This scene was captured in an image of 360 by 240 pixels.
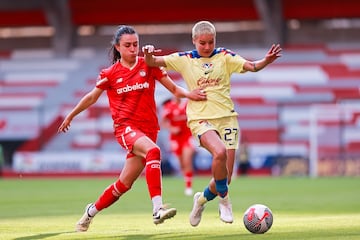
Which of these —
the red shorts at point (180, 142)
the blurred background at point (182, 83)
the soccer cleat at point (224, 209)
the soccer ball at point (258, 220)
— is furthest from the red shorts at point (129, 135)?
the blurred background at point (182, 83)

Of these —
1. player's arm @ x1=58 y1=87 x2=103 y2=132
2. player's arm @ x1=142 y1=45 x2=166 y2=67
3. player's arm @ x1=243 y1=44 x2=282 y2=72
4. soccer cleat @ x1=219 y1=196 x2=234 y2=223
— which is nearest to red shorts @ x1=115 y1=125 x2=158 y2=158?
player's arm @ x1=58 y1=87 x2=103 y2=132

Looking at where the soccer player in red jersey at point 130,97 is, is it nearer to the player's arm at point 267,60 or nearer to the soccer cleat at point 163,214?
the player's arm at point 267,60

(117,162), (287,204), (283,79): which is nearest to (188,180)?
(287,204)

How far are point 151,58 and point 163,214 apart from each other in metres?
1.80

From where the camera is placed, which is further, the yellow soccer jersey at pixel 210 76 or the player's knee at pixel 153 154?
the yellow soccer jersey at pixel 210 76

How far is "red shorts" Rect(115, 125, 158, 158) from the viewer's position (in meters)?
10.4

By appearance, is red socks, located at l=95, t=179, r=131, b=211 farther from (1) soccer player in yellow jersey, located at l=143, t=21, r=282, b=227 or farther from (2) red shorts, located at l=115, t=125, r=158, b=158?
(1) soccer player in yellow jersey, located at l=143, t=21, r=282, b=227

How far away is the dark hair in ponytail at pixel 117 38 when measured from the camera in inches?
417

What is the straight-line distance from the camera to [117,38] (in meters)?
10.6

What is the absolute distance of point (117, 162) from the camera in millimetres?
33812

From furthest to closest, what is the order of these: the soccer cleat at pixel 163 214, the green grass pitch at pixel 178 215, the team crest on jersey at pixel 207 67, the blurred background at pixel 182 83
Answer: the blurred background at pixel 182 83, the team crest on jersey at pixel 207 67, the green grass pitch at pixel 178 215, the soccer cleat at pixel 163 214

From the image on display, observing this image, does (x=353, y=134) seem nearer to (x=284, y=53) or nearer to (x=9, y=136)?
(x=284, y=53)

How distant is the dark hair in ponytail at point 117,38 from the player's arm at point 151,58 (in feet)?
0.99

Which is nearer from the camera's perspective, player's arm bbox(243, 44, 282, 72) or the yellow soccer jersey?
player's arm bbox(243, 44, 282, 72)
